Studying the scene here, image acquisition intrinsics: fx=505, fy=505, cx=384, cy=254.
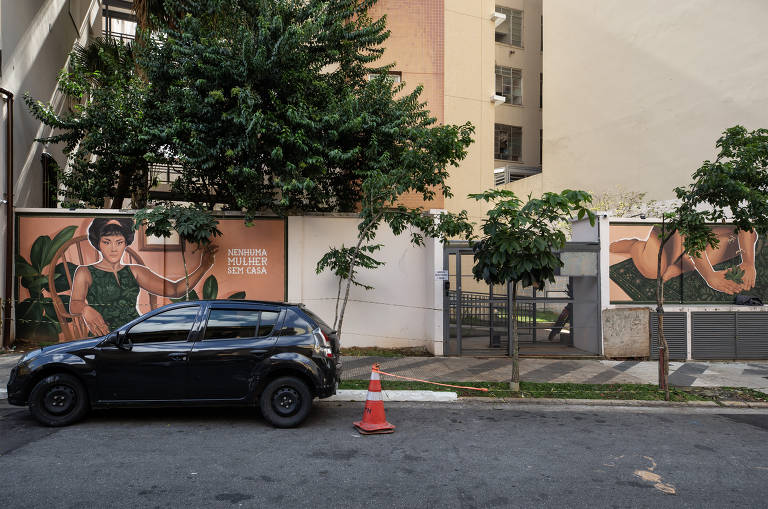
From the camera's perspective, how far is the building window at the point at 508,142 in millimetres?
27938

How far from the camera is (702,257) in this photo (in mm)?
12039

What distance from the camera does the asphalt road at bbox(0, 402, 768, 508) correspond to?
4445 mm

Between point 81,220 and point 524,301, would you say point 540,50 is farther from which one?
point 81,220

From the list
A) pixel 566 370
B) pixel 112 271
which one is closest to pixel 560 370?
pixel 566 370

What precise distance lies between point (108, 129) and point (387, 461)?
973 centimetres

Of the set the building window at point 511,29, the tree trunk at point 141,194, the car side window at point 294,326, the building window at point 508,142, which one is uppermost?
the building window at point 511,29

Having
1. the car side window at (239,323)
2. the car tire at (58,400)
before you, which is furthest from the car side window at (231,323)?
the car tire at (58,400)

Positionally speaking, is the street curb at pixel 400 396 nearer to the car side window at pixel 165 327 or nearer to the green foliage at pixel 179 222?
the car side window at pixel 165 327

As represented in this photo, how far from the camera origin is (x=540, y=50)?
1116 inches

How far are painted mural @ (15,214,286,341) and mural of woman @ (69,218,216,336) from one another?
2 centimetres

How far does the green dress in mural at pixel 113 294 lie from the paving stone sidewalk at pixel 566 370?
16.8ft

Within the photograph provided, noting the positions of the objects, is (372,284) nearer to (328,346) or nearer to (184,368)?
(328,346)

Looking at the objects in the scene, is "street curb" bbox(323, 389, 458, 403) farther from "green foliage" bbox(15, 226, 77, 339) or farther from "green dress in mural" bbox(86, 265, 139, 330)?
"green foliage" bbox(15, 226, 77, 339)

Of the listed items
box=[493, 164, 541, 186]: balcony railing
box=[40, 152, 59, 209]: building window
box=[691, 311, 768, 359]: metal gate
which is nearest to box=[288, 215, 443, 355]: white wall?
box=[691, 311, 768, 359]: metal gate
